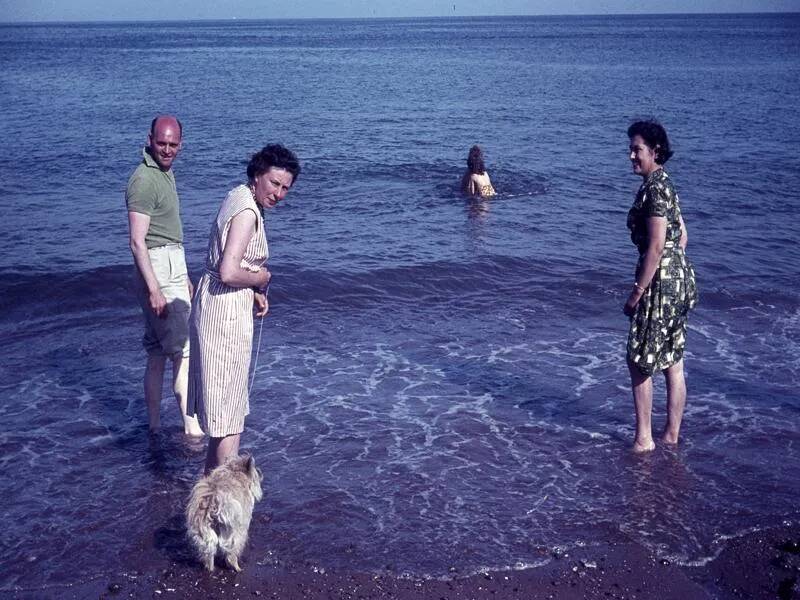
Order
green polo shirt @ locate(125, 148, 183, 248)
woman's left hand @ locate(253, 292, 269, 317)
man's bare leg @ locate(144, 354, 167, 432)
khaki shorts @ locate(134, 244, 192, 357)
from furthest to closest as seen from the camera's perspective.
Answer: man's bare leg @ locate(144, 354, 167, 432), khaki shorts @ locate(134, 244, 192, 357), green polo shirt @ locate(125, 148, 183, 248), woman's left hand @ locate(253, 292, 269, 317)

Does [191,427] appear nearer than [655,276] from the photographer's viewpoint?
No

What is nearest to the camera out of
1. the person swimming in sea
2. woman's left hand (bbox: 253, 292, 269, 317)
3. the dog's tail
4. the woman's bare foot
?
the dog's tail

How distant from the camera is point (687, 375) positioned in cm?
739

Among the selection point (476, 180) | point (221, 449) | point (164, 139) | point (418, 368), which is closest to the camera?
point (221, 449)

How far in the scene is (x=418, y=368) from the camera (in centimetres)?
759

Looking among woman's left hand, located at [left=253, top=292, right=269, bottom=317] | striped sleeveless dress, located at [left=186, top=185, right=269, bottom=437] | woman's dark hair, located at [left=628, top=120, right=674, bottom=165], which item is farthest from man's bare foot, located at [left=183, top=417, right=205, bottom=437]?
woman's dark hair, located at [left=628, top=120, right=674, bottom=165]

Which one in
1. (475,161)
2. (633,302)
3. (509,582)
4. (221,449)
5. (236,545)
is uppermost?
(633,302)

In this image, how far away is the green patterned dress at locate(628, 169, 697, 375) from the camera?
5215mm

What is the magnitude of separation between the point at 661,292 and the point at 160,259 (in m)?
3.37

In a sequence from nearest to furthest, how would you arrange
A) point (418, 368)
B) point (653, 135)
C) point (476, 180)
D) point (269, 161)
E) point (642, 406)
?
point (269, 161) → point (653, 135) → point (642, 406) → point (418, 368) → point (476, 180)

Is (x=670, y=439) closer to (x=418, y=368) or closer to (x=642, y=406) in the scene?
(x=642, y=406)

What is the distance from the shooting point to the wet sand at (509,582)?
4.30m

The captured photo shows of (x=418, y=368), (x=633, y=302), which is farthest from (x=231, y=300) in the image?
(x=418, y=368)

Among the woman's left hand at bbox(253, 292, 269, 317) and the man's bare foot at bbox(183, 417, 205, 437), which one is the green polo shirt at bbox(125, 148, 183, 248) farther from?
the man's bare foot at bbox(183, 417, 205, 437)
